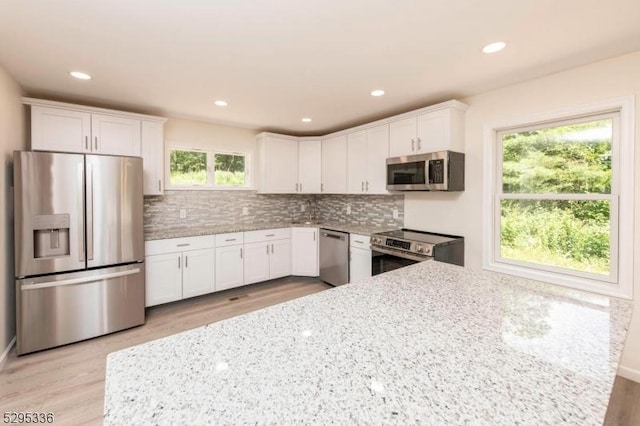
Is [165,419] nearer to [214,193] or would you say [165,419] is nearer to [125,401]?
[125,401]

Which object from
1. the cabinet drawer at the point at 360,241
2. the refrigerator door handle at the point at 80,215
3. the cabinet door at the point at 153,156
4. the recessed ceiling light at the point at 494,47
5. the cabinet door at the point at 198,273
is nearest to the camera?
the recessed ceiling light at the point at 494,47

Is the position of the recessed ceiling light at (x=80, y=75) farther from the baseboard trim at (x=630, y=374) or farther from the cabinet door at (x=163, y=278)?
the baseboard trim at (x=630, y=374)

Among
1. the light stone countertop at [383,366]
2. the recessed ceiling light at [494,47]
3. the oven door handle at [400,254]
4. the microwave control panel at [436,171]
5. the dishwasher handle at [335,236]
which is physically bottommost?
the oven door handle at [400,254]

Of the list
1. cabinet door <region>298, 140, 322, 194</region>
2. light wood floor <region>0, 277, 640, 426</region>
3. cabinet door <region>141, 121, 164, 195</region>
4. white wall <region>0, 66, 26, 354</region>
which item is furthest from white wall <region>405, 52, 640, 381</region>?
white wall <region>0, 66, 26, 354</region>

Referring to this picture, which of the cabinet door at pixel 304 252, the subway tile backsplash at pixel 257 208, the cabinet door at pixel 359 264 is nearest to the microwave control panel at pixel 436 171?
the subway tile backsplash at pixel 257 208

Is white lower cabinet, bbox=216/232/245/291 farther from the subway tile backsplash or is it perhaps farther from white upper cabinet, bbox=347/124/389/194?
white upper cabinet, bbox=347/124/389/194

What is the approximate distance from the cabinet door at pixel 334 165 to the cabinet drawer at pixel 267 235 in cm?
89

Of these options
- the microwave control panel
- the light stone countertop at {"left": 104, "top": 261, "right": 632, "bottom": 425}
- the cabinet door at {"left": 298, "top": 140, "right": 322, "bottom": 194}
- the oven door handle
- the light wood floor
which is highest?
the cabinet door at {"left": 298, "top": 140, "right": 322, "bottom": 194}

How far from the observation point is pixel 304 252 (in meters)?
4.33

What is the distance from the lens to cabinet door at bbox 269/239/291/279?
415 centimetres

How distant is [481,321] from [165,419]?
101cm

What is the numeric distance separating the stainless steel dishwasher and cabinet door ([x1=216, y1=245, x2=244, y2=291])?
113cm

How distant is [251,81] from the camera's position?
2.60 meters

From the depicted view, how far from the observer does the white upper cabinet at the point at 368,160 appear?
3.60 metres
